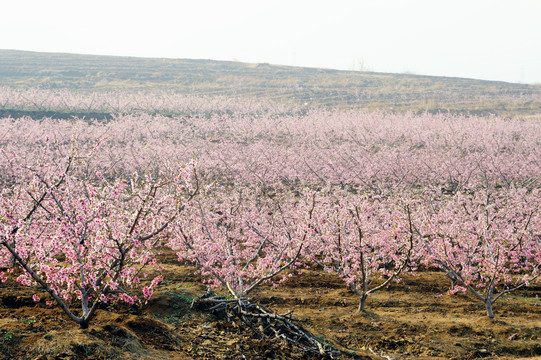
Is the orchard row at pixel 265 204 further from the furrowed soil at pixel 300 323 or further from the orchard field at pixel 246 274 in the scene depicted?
the furrowed soil at pixel 300 323

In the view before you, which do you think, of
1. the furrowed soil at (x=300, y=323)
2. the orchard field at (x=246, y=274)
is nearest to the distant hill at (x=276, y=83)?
the orchard field at (x=246, y=274)

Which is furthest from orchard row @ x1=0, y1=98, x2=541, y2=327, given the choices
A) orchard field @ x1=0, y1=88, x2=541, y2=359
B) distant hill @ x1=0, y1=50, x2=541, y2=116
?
distant hill @ x1=0, y1=50, x2=541, y2=116

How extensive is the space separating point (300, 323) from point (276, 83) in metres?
109

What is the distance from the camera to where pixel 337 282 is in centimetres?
1531

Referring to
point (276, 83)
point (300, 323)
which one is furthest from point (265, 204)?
point (276, 83)

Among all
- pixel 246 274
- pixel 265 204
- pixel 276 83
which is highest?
pixel 276 83

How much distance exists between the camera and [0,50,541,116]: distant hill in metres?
86.5

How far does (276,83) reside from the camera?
374 feet

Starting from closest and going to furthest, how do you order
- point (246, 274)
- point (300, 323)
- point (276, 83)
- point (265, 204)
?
point (300, 323), point (246, 274), point (265, 204), point (276, 83)

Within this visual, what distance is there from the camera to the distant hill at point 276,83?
86.5m

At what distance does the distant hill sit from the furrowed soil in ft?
229

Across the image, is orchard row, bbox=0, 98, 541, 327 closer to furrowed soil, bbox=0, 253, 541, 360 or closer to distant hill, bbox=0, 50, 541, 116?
furrowed soil, bbox=0, 253, 541, 360

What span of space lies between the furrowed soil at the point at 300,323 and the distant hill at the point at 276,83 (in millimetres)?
69868

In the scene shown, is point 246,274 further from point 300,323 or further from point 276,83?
point 276,83
